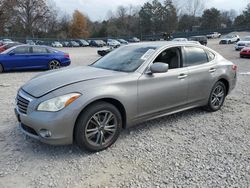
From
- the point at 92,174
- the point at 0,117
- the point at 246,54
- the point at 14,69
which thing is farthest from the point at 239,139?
the point at 246,54

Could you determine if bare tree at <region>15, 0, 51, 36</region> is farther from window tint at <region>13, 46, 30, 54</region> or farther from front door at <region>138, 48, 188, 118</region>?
front door at <region>138, 48, 188, 118</region>

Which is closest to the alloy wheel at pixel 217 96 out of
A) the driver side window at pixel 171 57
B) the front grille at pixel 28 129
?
the driver side window at pixel 171 57

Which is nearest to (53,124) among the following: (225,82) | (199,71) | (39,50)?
(199,71)

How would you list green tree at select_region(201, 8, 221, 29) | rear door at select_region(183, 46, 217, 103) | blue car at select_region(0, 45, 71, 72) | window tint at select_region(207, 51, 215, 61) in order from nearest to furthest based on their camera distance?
1. rear door at select_region(183, 46, 217, 103)
2. window tint at select_region(207, 51, 215, 61)
3. blue car at select_region(0, 45, 71, 72)
4. green tree at select_region(201, 8, 221, 29)

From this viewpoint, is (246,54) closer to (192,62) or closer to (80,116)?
(192,62)

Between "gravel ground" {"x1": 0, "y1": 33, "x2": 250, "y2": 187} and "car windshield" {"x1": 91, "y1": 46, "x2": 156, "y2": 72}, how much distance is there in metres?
1.13

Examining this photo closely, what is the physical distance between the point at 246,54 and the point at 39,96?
59.7ft

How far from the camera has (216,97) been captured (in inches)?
228

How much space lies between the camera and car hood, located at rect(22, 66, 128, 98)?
12.5 feet

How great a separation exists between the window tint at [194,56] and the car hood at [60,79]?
60.0 inches

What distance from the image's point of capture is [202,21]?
90.4 meters

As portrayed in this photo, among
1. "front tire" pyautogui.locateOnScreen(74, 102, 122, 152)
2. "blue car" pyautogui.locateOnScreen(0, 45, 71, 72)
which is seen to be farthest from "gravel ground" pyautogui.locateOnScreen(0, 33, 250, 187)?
"blue car" pyautogui.locateOnScreen(0, 45, 71, 72)

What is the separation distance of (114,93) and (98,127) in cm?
55

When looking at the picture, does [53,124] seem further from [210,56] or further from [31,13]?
[31,13]
